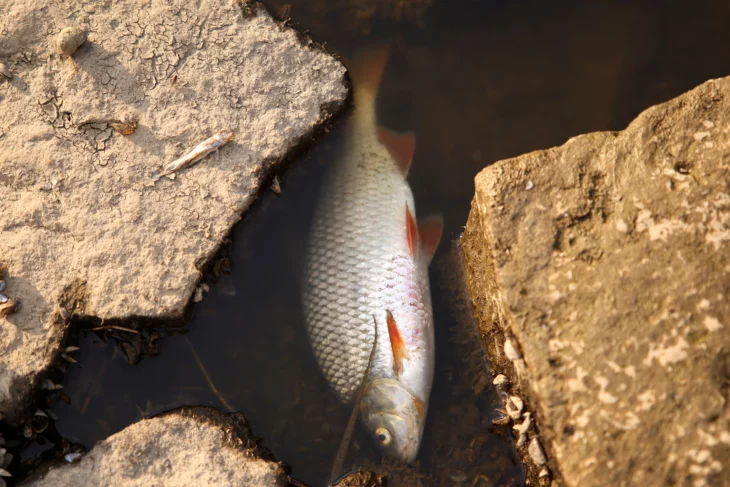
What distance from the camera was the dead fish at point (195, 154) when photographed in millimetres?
2863

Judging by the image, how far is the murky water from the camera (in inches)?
122

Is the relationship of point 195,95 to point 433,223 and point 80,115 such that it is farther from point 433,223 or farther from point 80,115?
point 433,223

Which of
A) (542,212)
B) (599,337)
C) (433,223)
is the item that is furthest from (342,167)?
(599,337)

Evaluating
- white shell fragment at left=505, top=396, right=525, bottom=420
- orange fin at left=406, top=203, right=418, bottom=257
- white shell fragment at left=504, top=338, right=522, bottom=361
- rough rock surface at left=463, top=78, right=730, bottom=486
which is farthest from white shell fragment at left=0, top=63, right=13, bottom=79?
white shell fragment at left=505, top=396, right=525, bottom=420

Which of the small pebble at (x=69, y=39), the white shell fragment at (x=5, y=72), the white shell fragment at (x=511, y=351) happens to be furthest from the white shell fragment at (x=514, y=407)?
the white shell fragment at (x=5, y=72)

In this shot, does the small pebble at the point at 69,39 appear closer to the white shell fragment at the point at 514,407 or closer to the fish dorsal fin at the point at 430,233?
the fish dorsal fin at the point at 430,233

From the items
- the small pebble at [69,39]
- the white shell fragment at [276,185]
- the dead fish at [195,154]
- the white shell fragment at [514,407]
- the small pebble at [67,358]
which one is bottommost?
the small pebble at [67,358]

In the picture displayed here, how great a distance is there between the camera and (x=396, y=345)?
3.07 metres

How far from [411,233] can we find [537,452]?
4.52 feet

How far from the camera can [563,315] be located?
7.49 feet

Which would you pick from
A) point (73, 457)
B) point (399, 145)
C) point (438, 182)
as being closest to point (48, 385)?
point (73, 457)

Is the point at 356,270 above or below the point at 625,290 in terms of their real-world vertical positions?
below

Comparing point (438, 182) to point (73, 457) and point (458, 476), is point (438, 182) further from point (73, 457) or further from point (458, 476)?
point (73, 457)

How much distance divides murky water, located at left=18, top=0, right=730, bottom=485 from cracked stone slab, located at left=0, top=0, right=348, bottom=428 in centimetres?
34
